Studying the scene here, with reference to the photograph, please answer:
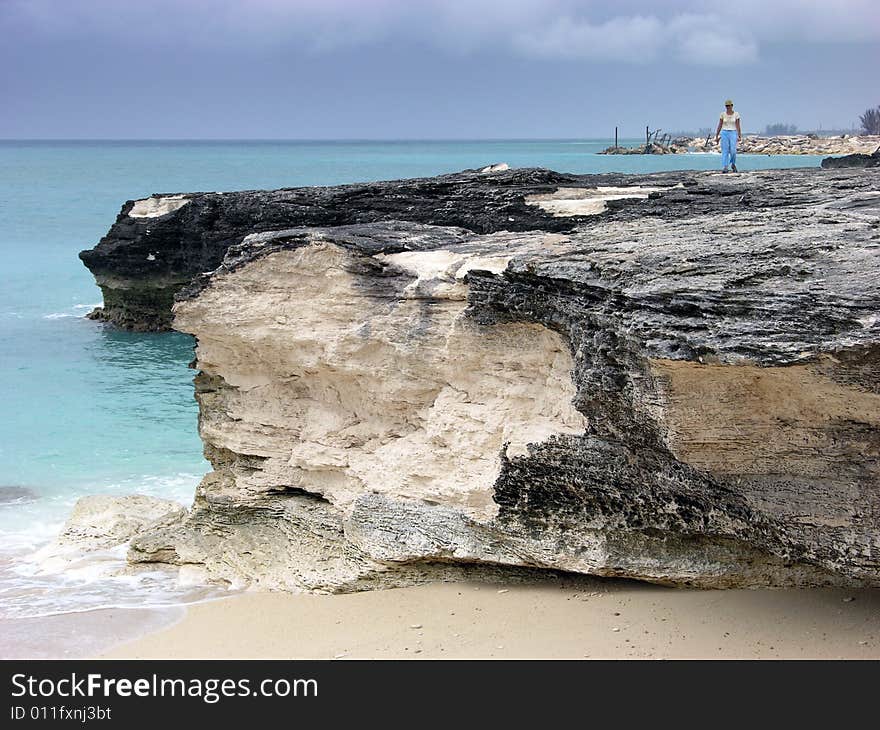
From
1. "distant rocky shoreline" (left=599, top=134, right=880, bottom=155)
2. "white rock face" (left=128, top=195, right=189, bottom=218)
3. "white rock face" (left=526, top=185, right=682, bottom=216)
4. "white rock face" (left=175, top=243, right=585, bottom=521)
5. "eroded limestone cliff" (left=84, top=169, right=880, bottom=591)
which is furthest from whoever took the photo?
"distant rocky shoreline" (left=599, top=134, right=880, bottom=155)

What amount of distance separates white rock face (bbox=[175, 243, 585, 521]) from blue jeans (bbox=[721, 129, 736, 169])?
299 inches

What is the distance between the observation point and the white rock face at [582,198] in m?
7.55

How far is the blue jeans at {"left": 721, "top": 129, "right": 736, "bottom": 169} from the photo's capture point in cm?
1294

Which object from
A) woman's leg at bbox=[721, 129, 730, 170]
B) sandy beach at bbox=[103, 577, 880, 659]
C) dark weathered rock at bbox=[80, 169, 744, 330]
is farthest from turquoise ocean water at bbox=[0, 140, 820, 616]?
woman's leg at bbox=[721, 129, 730, 170]

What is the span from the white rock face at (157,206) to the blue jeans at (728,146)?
9.95 metres

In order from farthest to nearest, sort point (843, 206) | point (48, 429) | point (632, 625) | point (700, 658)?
point (48, 429), point (843, 206), point (632, 625), point (700, 658)

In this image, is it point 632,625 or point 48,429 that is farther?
point 48,429

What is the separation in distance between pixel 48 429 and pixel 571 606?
369 inches

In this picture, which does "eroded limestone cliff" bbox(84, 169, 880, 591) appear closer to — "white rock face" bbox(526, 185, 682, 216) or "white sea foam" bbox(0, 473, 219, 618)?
"white rock face" bbox(526, 185, 682, 216)

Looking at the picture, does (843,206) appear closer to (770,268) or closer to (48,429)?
(770,268)

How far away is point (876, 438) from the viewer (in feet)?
16.2

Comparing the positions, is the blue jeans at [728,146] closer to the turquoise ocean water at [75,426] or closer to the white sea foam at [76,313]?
the turquoise ocean water at [75,426]

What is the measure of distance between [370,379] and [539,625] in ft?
6.59

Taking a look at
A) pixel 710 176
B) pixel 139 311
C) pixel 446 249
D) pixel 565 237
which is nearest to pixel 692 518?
pixel 565 237
